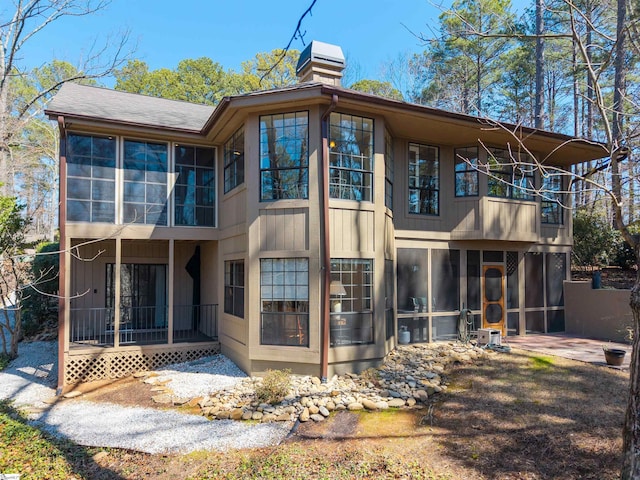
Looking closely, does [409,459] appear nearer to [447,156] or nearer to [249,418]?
[249,418]

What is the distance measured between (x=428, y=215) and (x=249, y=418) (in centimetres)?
636

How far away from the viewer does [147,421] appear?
19.5 ft

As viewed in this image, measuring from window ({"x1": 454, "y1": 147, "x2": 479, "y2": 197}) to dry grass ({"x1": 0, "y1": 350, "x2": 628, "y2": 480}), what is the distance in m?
4.99

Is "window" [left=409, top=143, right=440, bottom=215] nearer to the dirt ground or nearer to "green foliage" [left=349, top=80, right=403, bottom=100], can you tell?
the dirt ground

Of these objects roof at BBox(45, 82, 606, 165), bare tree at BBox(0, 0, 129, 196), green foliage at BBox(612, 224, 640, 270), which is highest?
bare tree at BBox(0, 0, 129, 196)

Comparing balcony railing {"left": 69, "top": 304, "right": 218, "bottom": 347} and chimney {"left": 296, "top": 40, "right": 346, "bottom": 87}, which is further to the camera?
balcony railing {"left": 69, "top": 304, "right": 218, "bottom": 347}

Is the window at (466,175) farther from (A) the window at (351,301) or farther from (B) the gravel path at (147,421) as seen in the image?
(B) the gravel path at (147,421)

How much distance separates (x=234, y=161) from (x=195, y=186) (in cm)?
137

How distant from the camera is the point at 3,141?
9.72 m

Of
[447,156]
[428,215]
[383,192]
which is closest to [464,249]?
[428,215]

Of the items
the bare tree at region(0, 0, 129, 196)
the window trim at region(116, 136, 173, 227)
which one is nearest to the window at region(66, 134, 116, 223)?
the window trim at region(116, 136, 173, 227)

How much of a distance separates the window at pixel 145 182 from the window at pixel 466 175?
7.36m

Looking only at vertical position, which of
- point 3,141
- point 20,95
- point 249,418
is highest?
point 20,95

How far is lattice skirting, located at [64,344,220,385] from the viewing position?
8078mm
